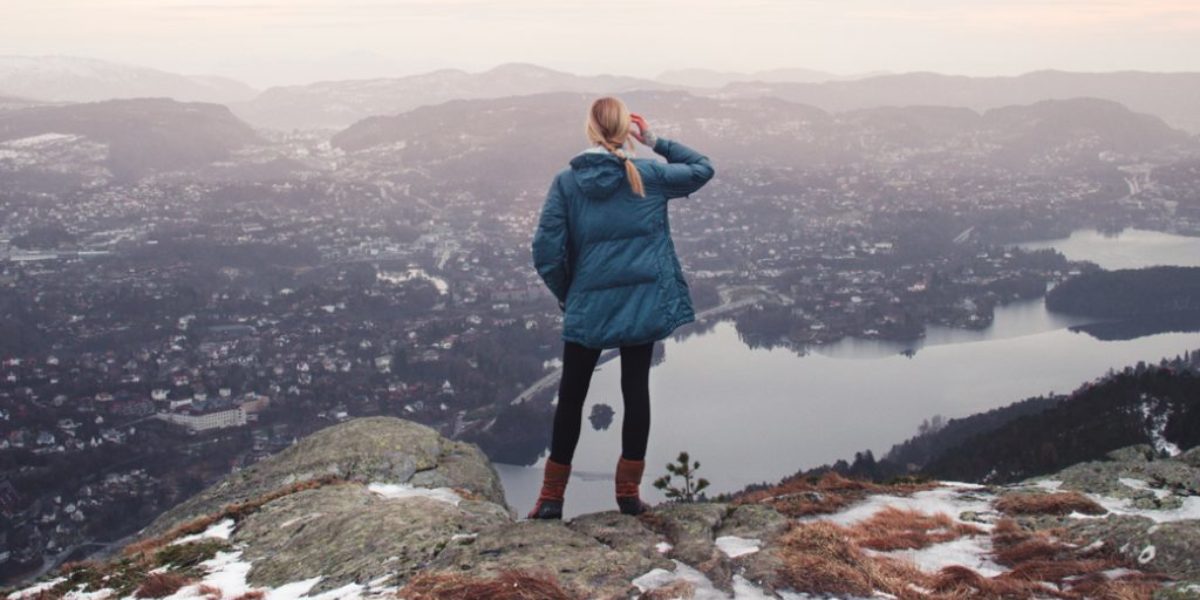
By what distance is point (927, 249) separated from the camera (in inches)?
2862

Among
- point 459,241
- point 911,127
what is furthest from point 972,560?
point 911,127

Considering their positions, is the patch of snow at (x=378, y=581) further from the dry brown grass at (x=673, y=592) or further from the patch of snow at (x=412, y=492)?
the patch of snow at (x=412, y=492)

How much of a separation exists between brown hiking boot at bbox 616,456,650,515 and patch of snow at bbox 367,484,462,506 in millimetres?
1675

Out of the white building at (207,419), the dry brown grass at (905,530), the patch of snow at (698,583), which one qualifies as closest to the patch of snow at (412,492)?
the patch of snow at (698,583)

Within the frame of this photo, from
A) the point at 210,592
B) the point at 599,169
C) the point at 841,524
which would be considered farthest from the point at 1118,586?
the point at 210,592

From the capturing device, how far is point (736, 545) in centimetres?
464

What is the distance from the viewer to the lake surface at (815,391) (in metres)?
28.6

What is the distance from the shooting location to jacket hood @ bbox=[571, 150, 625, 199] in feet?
14.5

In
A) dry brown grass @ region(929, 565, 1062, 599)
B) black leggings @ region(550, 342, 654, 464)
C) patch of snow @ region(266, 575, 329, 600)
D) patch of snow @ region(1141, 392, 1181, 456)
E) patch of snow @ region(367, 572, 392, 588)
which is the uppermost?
black leggings @ region(550, 342, 654, 464)

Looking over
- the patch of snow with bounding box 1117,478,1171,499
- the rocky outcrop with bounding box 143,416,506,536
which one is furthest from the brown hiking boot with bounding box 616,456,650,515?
the patch of snow with bounding box 1117,478,1171,499

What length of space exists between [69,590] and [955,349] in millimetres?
46926

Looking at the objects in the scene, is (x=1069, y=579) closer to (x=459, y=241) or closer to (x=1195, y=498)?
(x=1195, y=498)

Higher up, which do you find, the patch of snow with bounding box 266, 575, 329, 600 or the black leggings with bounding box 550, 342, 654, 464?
the black leggings with bounding box 550, 342, 654, 464

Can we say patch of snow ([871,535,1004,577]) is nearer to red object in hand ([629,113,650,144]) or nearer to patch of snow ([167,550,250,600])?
red object in hand ([629,113,650,144])
